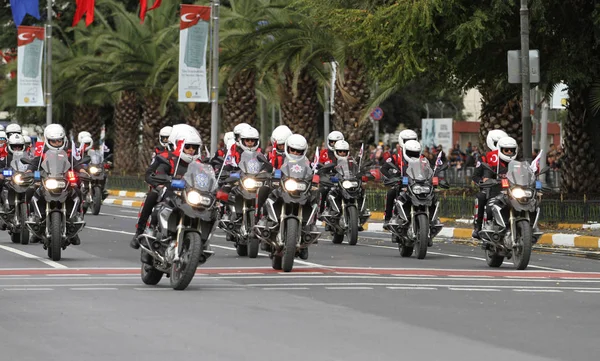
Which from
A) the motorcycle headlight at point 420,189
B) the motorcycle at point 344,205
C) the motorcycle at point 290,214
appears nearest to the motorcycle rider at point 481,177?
the motorcycle headlight at point 420,189

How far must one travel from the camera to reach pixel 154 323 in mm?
11664

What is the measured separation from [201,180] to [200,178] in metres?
0.02

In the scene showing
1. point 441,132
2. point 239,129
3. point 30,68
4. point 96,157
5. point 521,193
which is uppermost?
point 30,68

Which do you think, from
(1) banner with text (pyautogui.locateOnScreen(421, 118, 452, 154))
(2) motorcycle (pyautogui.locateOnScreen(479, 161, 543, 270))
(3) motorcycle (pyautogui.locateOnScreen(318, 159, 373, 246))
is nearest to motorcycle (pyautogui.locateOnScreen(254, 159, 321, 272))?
(2) motorcycle (pyautogui.locateOnScreen(479, 161, 543, 270))

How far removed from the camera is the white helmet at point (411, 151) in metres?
21.2

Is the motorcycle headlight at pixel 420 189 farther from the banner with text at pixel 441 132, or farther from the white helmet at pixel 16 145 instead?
the banner with text at pixel 441 132

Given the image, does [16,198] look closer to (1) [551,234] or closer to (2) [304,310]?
(1) [551,234]

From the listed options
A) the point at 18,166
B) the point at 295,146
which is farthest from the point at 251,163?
the point at 18,166

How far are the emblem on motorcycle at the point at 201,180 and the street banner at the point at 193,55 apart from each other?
63.9ft

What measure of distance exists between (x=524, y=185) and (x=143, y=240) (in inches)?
222

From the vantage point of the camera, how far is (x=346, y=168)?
24359mm

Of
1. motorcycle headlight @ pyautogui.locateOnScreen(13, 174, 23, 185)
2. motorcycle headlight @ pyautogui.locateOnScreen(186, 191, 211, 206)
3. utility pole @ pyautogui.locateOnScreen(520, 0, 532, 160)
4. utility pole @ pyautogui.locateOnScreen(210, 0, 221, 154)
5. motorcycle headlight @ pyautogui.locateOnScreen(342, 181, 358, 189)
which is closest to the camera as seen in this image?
motorcycle headlight @ pyautogui.locateOnScreen(186, 191, 211, 206)

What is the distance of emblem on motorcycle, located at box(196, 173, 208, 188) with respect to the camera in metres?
14.9

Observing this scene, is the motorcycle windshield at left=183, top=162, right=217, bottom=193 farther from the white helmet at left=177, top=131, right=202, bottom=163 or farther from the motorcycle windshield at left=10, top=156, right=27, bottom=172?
the motorcycle windshield at left=10, top=156, right=27, bottom=172
